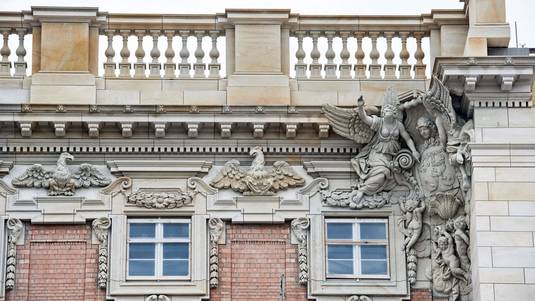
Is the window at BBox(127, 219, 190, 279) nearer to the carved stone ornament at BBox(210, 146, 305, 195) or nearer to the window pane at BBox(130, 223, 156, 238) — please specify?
the window pane at BBox(130, 223, 156, 238)

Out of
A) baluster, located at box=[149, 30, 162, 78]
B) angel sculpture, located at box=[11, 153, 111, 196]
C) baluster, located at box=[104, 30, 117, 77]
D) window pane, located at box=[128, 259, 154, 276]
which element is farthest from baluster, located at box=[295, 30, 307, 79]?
window pane, located at box=[128, 259, 154, 276]

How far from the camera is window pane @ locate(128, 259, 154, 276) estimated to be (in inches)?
982

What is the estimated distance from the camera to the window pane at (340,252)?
82.2 ft

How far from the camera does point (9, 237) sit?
25.0 metres

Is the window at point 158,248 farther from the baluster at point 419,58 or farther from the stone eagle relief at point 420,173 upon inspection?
the baluster at point 419,58

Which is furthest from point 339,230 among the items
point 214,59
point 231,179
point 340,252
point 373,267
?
point 214,59

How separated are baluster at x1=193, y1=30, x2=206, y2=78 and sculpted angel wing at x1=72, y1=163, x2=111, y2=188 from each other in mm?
1873

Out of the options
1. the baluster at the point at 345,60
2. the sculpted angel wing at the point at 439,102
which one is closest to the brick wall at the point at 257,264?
the baluster at the point at 345,60

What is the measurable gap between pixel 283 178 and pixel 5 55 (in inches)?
159

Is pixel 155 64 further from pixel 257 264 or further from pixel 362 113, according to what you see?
pixel 257 264

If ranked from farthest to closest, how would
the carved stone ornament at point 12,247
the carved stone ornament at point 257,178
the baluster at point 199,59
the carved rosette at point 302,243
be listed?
the baluster at point 199,59, the carved stone ornament at point 257,178, the carved rosette at point 302,243, the carved stone ornament at point 12,247

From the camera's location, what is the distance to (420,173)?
25.0 m

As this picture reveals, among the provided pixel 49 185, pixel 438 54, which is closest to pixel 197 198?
pixel 49 185

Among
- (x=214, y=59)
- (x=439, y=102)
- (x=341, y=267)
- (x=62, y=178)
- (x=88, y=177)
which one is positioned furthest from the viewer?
(x=214, y=59)
